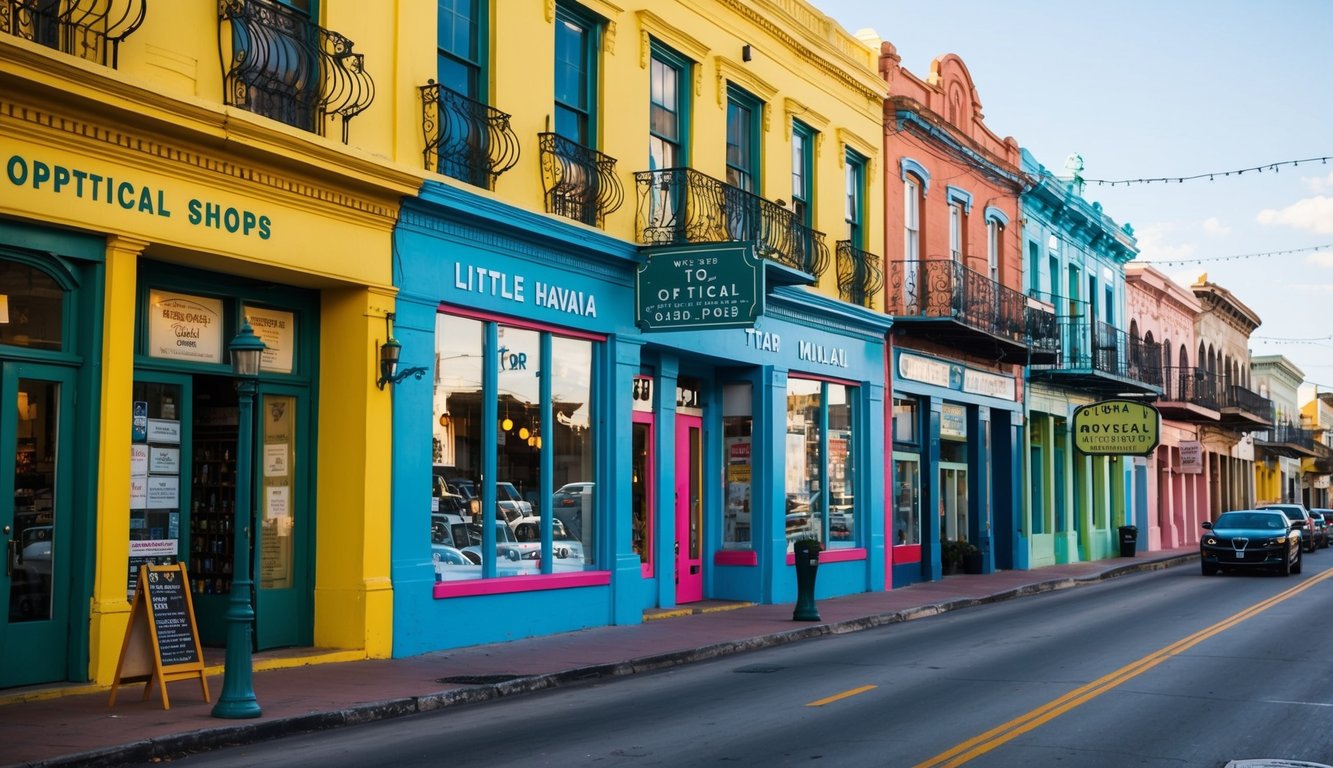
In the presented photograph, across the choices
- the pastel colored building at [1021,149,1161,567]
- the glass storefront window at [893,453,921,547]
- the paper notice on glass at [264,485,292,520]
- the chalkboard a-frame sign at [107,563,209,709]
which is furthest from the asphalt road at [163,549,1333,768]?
the pastel colored building at [1021,149,1161,567]

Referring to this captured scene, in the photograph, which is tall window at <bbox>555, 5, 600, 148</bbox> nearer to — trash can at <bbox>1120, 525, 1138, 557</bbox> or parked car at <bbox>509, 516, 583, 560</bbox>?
parked car at <bbox>509, 516, 583, 560</bbox>

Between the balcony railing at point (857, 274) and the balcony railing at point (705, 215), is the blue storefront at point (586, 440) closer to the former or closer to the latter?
the balcony railing at point (857, 274)

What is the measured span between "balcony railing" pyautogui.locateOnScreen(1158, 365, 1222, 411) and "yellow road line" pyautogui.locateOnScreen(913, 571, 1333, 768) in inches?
1088

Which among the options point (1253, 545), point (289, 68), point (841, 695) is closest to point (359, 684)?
point (841, 695)

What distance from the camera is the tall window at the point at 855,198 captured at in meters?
24.6

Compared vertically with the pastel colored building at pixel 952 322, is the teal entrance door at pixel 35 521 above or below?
below

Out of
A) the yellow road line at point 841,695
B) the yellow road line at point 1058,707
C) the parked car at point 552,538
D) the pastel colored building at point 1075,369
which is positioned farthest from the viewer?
the pastel colored building at point 1075,369

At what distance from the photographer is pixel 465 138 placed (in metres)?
15.1

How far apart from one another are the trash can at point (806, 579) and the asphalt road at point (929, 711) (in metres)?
0.91

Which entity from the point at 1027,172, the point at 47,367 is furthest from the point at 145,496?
the point at 1027,172

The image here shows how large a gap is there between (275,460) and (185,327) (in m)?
1.69

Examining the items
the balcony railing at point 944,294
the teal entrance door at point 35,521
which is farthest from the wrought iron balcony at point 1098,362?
the teal entrance door at point 35,521

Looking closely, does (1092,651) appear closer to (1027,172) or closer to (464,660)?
(464,660)

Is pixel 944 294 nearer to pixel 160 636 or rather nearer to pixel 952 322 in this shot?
pixel 952 322
